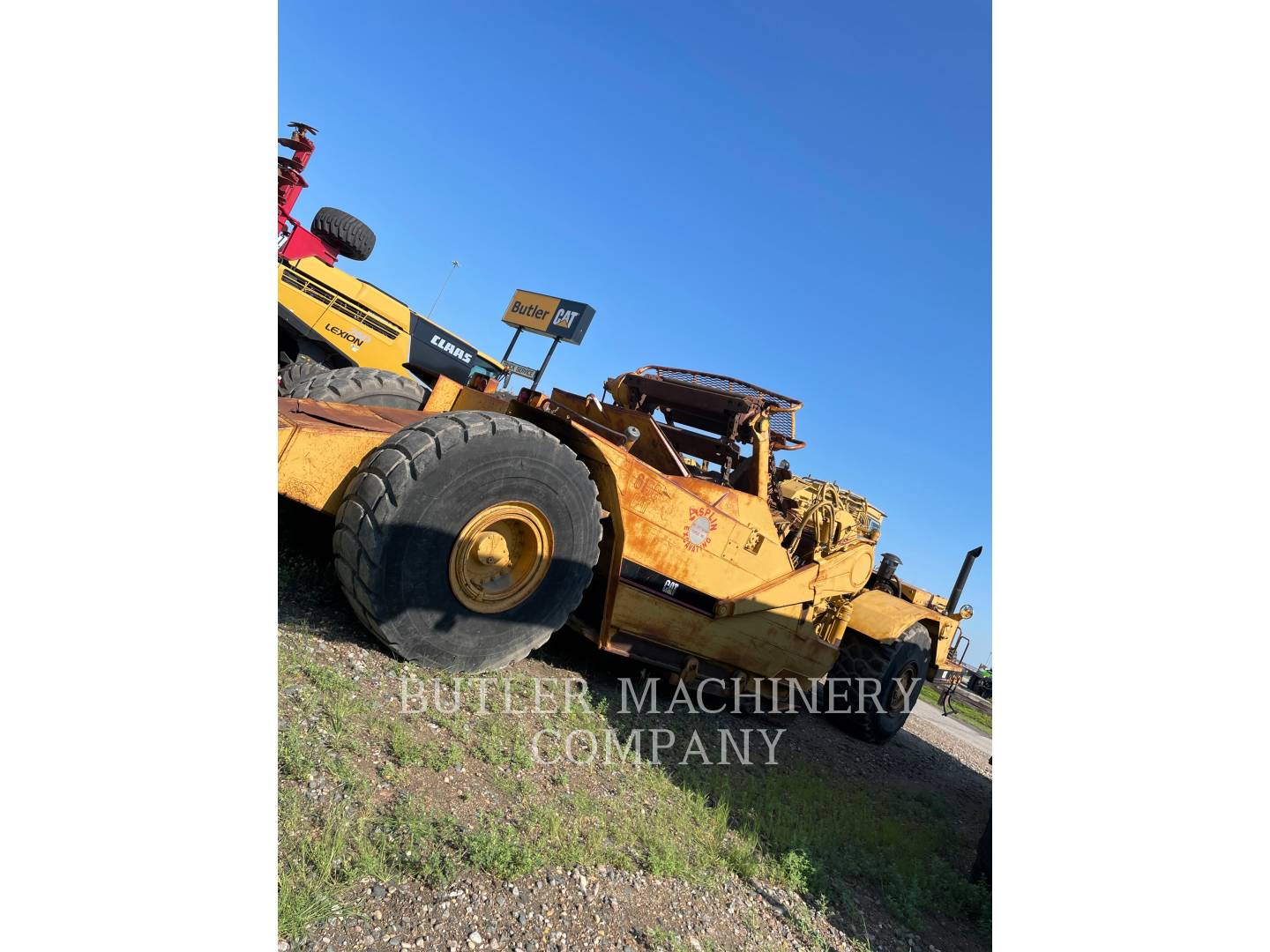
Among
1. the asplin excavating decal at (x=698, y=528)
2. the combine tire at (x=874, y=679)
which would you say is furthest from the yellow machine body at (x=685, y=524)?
the combine tire at (x=874, y=679)

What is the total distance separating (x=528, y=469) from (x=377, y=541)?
3.39 ft

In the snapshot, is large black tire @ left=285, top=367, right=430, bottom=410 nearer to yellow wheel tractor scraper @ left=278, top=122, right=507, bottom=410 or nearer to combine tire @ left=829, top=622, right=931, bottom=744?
yellow wheel tractor scraper @ left=278, top=122, right=507, bottom=410

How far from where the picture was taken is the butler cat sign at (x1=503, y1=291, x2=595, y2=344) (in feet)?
26.6

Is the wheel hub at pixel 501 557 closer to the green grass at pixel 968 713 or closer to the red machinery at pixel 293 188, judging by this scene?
the red machinery at pixel 293 188

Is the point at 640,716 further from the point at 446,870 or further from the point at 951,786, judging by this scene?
the point at 951,786

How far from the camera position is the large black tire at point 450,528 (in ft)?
13.3

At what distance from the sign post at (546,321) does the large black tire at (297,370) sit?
7.86 ft

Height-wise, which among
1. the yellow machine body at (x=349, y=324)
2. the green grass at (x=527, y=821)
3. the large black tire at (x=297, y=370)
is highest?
the yellow machine body at (x=349, y=324)

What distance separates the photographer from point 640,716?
542cm

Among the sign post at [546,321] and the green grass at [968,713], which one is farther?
the green grass at [968,713]

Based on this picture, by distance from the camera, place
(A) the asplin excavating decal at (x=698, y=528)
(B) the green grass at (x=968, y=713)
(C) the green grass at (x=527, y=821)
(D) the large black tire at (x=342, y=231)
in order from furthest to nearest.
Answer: (B) the green grass at (x=968, y=713)
(D) the large black tire at (x=342, y=231)
(A) the asplin excavating decal at (x=698, y=528)
(C) the green grass at (x=527, y=821)

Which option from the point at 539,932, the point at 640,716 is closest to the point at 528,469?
the point at 640,716

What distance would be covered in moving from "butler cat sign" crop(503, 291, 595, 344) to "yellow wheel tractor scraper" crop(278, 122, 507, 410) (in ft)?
5.36

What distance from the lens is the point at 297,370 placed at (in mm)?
9312
